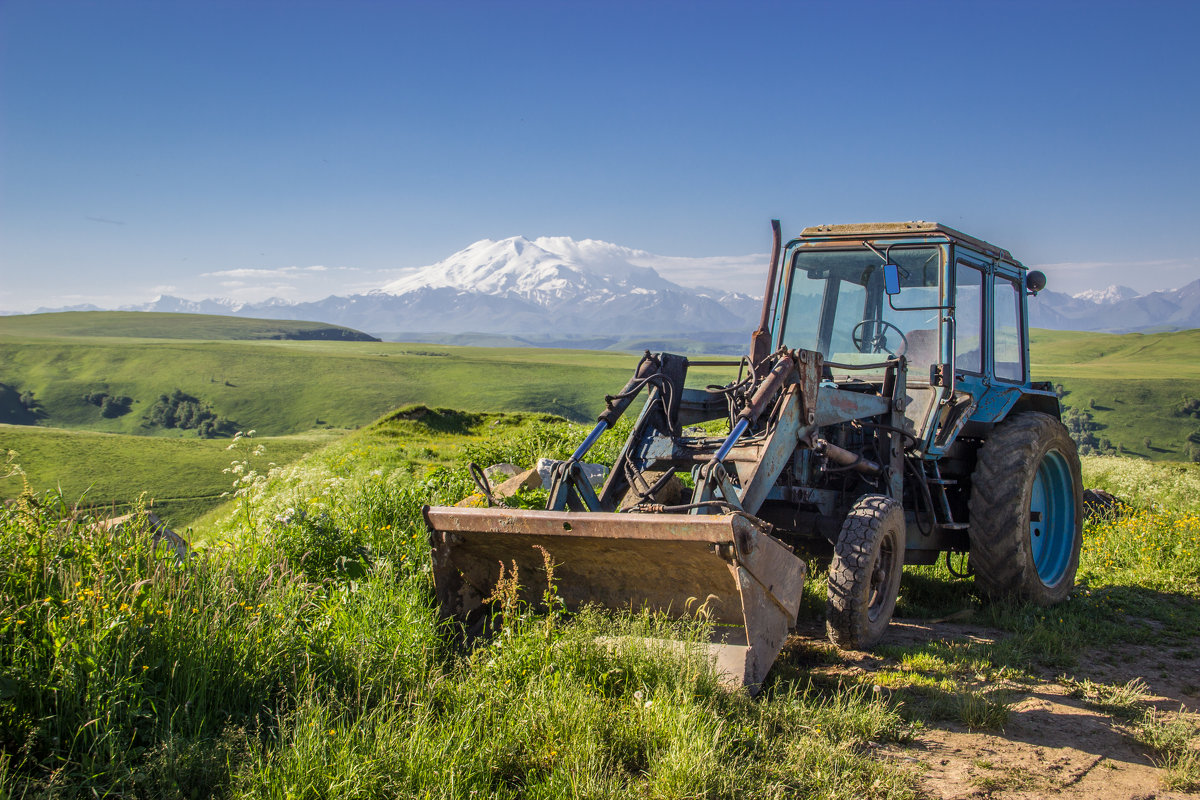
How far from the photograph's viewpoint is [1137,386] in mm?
110500

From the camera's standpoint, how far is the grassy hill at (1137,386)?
287 feet

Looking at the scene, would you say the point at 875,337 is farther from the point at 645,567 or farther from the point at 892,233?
the point at 645,567

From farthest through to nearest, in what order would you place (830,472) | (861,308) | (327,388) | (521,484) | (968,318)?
(327,388) → (521,484) → (861,308) → (968,318) → (830,472)

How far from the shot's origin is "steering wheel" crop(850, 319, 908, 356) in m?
7.11

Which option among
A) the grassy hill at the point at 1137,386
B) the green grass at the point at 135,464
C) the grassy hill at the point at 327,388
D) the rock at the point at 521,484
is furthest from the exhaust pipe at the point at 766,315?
the grassy hill at the point at 327,388

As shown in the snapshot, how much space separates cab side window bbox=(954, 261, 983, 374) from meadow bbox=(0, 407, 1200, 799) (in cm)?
226

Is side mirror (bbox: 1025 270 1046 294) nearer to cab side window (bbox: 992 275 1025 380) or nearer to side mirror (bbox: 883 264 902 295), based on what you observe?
cab side window (bbox: 992 275 1025 380)

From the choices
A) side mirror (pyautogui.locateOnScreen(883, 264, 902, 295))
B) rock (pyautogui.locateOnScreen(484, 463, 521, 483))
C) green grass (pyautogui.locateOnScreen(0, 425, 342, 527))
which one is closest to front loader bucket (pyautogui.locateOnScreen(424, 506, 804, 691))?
side mirror (pyautogui.locateOnScreen(883, 264, 902, 295))

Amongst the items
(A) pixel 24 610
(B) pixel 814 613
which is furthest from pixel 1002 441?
(A) pixel 24 610

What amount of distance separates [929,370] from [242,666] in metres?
5.44

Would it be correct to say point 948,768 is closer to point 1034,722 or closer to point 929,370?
point 1034,722

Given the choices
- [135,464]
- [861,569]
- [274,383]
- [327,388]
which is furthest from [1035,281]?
[274,383]

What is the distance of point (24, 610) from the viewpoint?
3900 mm

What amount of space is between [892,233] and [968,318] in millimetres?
1001
